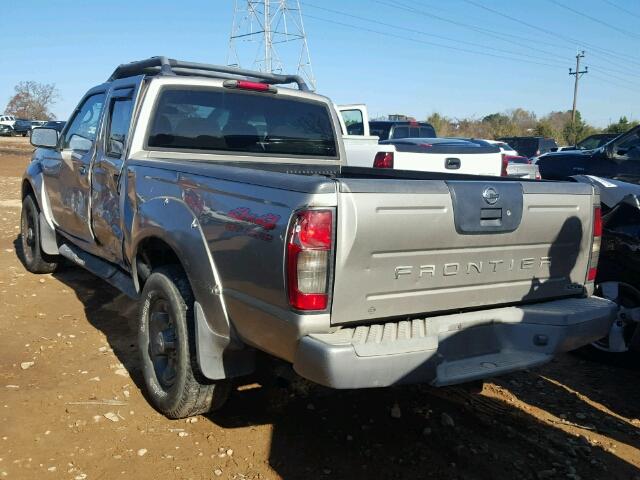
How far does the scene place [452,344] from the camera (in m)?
2.86

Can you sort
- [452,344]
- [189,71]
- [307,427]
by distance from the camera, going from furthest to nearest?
[189,71]
[307,427]
[452,344]

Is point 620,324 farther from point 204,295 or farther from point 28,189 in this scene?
point 28,189

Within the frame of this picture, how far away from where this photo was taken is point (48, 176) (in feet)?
19.7

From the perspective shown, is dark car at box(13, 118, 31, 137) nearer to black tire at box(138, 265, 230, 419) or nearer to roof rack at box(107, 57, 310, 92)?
roof rack at box(107, 57, 310, 92)

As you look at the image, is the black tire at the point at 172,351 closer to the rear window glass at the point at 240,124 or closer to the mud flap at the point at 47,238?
the rear window glass at the point at 240,124

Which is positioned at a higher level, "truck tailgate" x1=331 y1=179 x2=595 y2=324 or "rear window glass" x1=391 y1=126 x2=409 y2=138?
"rear window glass" x1=391 y1=126 x2=409 y2=138

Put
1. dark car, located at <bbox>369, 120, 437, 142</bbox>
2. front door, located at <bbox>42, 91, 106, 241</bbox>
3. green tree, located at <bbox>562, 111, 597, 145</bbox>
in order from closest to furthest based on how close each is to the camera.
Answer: front door, located at <bbox>42, 91, 106, 241</bbox> → dark car, located at <bbox>369, 120, 437, 142</bbox> → green tree, located at <bbox>562, 111, 597, 145</bbox>

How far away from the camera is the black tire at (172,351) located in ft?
11.0

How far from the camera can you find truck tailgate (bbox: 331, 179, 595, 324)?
104 inches

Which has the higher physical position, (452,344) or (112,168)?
(112,168)

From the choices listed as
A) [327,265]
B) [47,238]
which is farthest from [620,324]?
[47,238]

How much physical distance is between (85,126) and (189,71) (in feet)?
3.71

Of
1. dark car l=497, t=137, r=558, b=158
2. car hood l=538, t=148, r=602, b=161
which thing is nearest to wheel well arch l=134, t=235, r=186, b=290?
car hood l=538, t=148, r=602, b=161

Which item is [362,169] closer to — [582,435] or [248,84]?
[248,84]
